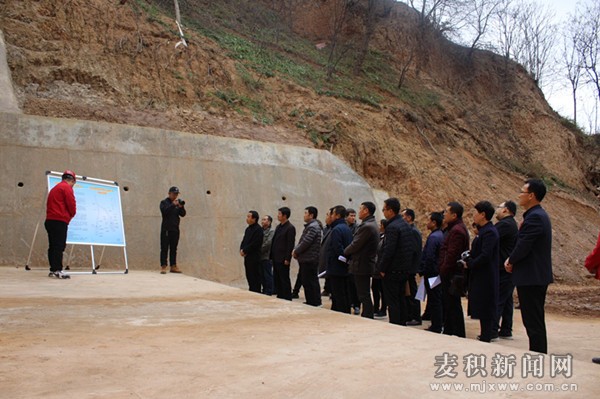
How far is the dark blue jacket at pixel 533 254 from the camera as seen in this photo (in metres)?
5.45

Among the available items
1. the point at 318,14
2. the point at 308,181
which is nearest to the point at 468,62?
the point at 318,14

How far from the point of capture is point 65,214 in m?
9.00

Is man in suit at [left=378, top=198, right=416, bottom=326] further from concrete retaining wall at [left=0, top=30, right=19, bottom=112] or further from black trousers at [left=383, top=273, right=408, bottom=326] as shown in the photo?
concrete retaining wall at [left=0, top=30, right=19, bottom=112]

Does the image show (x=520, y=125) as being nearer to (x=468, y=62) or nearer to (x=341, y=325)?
(x=468, y=62)

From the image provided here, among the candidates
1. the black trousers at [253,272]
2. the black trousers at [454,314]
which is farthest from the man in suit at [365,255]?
the black trousers at [253,272]

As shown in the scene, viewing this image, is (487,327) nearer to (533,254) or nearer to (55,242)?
(533,254)

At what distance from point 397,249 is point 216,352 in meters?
3.83

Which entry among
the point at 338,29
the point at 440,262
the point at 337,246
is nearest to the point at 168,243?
the point at 337,246

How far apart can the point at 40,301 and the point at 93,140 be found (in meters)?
6.48

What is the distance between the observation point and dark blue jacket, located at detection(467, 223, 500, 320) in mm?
6652

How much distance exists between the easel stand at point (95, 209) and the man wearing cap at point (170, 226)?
0.78m

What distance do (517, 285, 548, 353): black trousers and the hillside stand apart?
36.6 ft

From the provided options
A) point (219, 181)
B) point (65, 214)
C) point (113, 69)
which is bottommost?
point (65, 214)

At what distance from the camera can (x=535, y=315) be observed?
5.45 metres
